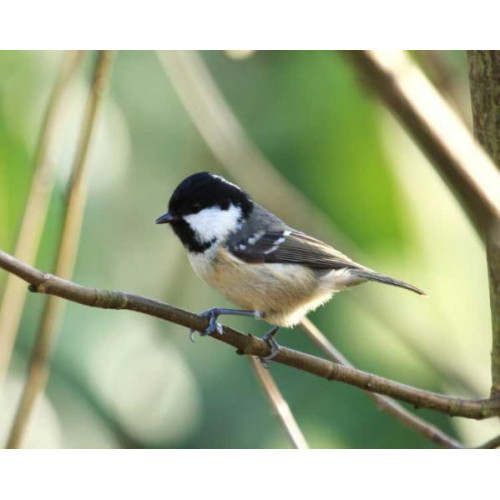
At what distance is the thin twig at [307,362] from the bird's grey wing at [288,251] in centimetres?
30

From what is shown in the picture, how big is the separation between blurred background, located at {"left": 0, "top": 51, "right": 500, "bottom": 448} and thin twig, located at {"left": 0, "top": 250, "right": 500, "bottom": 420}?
0.21 m

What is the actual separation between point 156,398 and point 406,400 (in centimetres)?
55

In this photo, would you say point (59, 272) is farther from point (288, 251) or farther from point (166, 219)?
point (288, 251)

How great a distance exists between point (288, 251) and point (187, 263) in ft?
0.89

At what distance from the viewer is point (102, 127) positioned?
1.45 m

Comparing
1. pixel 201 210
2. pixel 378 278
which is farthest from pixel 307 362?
pixel 201 210

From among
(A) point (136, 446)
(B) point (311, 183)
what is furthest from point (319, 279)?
(A) point (136, 446)

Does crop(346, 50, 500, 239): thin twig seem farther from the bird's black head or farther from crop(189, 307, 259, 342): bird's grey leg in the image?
the bird's black head

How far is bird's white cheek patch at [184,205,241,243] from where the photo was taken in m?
1.40

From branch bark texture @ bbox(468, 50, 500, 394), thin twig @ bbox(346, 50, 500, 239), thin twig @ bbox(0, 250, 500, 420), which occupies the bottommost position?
thin twig @ bbox(0, 250, 500, 420)

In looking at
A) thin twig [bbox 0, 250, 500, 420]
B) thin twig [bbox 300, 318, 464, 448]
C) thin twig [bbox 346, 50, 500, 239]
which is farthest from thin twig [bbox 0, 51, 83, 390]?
thin twig [bbox 346, 50, 500, 239]

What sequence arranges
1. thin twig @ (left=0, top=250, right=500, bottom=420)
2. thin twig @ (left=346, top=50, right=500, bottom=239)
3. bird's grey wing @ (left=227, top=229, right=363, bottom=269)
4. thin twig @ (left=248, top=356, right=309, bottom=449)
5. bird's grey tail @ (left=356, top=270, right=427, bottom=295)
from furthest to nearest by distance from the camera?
1. bird's grey wing @ (left=227, top=229, right=363, bottom=269)
2. bird's grey tail @ (left=356, top=270, right=427, bottom=295)
3. thin twig @ (left=248, top=356, right=309, bottom=449)
4. thin twig @ (left=0, top=250, right=500, bottom=420)
5. thin twig @ (left=346, top=50, right=500, bottom=239)

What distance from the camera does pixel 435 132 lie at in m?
0.36
